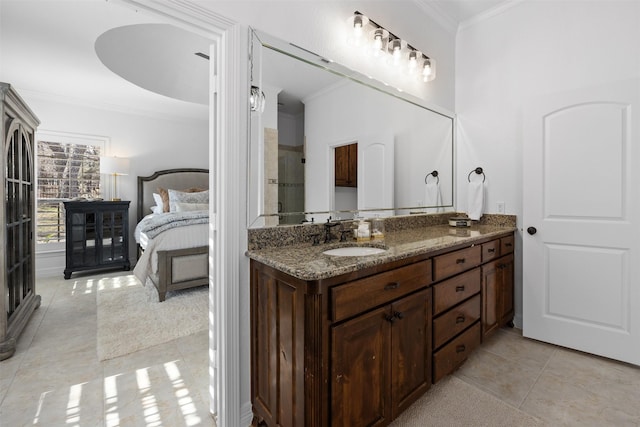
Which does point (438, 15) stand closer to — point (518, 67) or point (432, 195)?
point (518, 67)

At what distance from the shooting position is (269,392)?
1438mm

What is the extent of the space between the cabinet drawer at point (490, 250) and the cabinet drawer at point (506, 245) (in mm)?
92

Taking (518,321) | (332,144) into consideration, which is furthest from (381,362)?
(518,321)

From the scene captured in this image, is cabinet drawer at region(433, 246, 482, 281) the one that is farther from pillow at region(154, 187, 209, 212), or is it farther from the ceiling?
pillow at region(154, 187, 209, 212)

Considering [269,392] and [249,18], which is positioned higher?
[249,18]


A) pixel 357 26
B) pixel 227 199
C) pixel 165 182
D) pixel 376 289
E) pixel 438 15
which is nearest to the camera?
pixel 376 289

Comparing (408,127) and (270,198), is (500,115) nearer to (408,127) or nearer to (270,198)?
(408,127)

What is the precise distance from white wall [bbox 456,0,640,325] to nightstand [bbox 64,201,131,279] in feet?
15.8

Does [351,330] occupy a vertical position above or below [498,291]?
above

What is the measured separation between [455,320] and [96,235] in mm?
4907

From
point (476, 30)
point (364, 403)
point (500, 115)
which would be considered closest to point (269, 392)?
point (364, 403)

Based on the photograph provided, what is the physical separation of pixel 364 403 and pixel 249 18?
6.34 feet

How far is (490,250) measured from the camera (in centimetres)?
233

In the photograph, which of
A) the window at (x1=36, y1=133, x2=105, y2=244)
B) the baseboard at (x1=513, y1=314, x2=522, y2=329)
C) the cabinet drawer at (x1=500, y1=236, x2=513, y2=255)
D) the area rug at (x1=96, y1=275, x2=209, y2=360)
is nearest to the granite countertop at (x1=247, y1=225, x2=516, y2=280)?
the cabinet drawer at (x1=500, y1=236, x2=513, y2=255)
